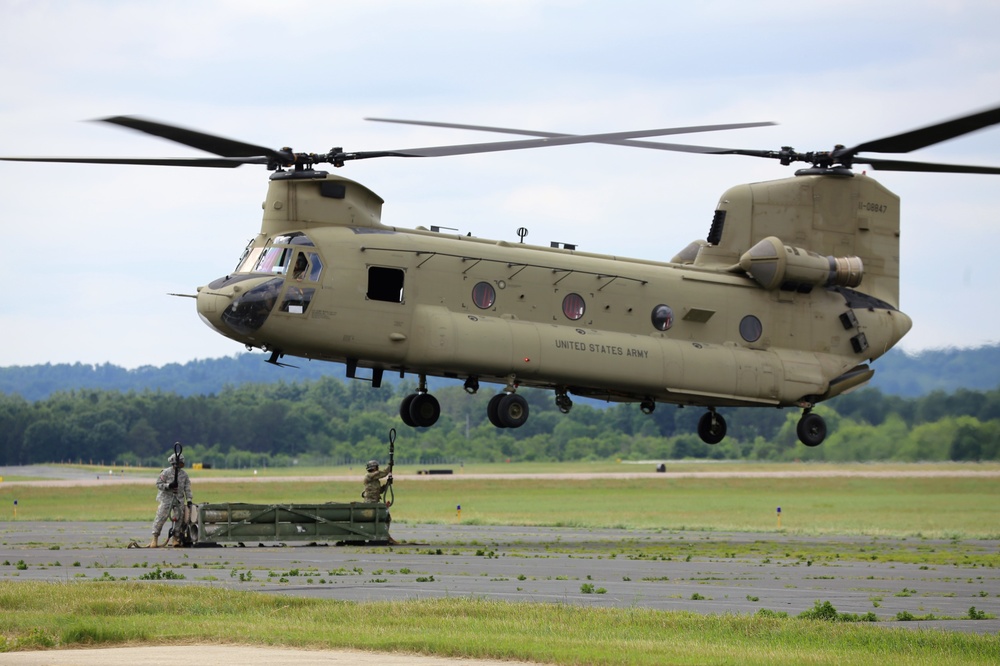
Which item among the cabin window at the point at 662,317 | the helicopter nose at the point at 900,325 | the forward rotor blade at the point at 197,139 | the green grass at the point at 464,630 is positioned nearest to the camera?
the green grass at the point at 464,630

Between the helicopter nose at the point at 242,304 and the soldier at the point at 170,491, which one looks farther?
the soldier at the point at 170,491

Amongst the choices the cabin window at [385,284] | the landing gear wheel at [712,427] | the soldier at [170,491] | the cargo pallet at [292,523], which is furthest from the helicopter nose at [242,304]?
the landing gear wheel at [712,427]

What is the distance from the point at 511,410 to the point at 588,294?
10.9 feet

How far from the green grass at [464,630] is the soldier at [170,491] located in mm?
10410

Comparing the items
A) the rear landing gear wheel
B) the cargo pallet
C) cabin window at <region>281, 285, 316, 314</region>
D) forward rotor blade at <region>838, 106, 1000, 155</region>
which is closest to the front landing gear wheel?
the rear landing gear wheel

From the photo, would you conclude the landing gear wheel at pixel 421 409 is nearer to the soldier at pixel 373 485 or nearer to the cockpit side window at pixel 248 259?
the soldier at pixel 373 485

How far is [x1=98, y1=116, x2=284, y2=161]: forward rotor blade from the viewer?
26.8 m

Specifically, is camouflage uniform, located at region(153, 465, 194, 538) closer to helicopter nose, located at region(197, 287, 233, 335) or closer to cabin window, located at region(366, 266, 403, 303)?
helicopter nose, located at region(197, 287, 233, 335)

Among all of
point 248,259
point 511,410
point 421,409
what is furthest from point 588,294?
point 248,259

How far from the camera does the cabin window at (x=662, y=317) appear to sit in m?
33.2

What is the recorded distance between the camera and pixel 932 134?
97.1ft

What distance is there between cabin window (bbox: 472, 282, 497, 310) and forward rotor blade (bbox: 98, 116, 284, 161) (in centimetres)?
513

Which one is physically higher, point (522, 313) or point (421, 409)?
point (522, 313)

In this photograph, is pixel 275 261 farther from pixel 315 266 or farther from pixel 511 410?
pixel 511 410
